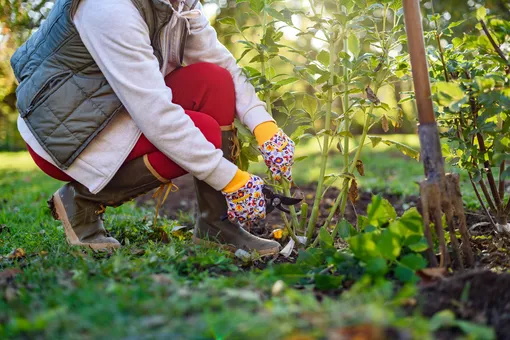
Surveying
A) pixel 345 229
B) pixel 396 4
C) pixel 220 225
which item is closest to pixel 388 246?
pixel 345 229

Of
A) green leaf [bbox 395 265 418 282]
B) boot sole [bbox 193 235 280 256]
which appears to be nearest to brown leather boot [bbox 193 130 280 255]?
boot sole [bbox 193 235 280 256]

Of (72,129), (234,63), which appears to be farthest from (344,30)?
(72,129)

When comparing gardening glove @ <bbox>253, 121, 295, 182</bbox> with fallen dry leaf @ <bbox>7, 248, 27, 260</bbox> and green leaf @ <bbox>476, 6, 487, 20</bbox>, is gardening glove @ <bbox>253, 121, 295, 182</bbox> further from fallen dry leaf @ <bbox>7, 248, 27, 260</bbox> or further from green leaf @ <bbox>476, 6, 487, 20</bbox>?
fallen dry leaf @ <bbox>7, 248, 27, 260</bbox>

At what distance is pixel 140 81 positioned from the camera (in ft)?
6.47

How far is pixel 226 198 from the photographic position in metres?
2.10

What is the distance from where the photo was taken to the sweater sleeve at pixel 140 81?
1942mm

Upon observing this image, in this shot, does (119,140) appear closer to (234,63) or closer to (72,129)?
(72,129)

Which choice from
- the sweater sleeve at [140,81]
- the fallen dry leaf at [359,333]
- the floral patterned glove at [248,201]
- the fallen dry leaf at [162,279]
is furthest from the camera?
the floral patterned glove at [248,201]

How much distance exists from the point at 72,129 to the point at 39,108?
0.16 meters

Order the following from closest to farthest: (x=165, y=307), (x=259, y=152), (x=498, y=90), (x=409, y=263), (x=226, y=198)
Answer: (x=165, y=307) → (x=409, y=263) → (x=498, y=90) → (x=226, y=198) → (x=259, y=152)

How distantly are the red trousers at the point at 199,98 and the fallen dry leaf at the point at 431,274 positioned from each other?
953 millimetres

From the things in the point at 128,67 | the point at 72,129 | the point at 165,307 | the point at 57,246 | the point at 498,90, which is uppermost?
the point at 498,90

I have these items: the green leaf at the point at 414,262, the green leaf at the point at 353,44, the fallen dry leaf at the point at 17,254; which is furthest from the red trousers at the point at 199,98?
the green leaf at the point at 414,262

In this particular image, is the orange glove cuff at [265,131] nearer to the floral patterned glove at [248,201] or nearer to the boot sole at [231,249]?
the floral patterned glove at [248,201]
